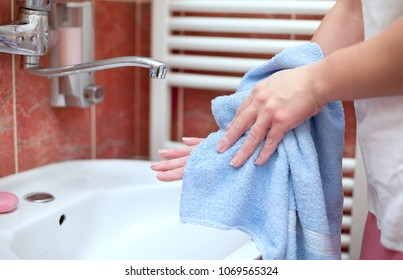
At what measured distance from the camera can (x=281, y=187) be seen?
24.8 inches

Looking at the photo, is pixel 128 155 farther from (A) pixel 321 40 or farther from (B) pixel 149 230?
(A) pixel 321 40

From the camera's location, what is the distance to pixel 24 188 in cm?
93

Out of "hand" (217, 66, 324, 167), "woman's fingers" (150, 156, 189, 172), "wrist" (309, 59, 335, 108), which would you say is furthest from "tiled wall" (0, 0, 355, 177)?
"wrist" (309, 59, 335, 108)

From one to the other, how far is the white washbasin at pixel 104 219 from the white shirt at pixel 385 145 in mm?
324

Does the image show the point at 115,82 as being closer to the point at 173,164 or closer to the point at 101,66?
the point at 101,66

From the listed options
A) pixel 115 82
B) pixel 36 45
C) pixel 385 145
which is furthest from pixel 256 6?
pixel 385 145

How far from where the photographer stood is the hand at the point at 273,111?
1.99ft

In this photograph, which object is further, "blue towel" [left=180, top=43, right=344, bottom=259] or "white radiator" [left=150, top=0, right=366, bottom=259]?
"white radiator" [left=150, top=0, right=366, bottom=259]

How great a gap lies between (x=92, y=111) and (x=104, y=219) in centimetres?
26

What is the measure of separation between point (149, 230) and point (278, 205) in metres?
0.41

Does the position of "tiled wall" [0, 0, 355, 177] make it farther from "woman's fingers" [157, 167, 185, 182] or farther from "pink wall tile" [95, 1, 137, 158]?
"woman's fingers" [157, 167, 185, 182]

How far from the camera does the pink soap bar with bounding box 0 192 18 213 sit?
2.69 ft

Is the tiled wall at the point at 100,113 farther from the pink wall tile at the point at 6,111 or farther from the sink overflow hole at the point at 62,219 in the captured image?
the sink overflow hole at the point at 62,219

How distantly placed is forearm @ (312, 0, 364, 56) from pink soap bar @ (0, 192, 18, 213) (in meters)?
0.53
